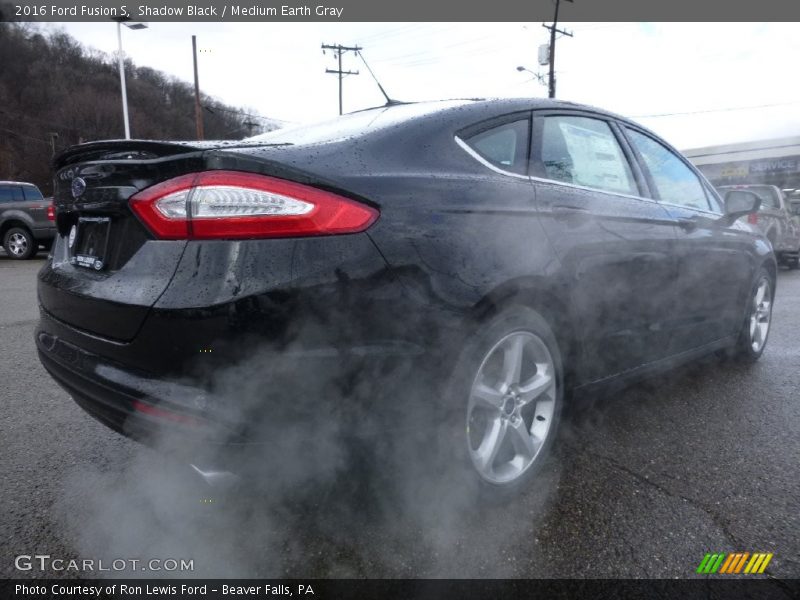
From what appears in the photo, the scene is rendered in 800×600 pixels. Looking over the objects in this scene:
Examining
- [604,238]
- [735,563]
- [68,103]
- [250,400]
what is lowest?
[735,563]

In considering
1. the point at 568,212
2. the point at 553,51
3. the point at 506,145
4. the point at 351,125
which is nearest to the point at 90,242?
the point at 351,125

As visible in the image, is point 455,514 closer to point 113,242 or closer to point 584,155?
point 113,242

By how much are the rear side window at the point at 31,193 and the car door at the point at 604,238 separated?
490 inches

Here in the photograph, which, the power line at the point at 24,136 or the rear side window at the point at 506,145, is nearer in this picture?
the rear side window at the point at 506,145

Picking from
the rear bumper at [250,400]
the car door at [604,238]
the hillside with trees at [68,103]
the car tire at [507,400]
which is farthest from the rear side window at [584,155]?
the hillside with trees at [68,103]

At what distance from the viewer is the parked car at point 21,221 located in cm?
1116

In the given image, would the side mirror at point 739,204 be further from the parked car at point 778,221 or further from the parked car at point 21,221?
the parked car at point 21,221

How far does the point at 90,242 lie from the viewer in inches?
66.6

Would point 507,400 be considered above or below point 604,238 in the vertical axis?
below

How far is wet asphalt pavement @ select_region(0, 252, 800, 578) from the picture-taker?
62.9 inches

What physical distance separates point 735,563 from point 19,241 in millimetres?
13266

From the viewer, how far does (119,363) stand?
1493 millimetres

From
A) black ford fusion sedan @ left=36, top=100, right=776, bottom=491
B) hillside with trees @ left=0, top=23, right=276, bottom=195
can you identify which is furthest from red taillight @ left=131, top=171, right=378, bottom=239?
hillside with trees @ left=0, top=23, right=276, bottom=195

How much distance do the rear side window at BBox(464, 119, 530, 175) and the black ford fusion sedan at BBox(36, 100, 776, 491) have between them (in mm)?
11
